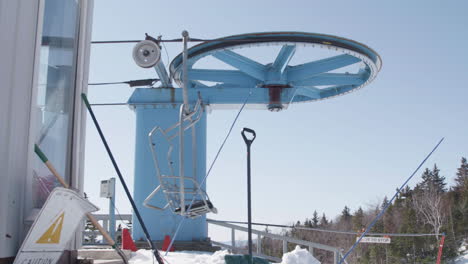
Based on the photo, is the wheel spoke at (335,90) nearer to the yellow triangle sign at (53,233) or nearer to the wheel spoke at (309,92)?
the wheel spoke at (309,92)

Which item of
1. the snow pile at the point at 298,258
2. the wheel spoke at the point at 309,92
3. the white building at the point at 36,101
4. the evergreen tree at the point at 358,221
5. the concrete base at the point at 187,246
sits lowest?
the evergreen tree at the point at 358,221

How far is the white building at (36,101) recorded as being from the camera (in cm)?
244

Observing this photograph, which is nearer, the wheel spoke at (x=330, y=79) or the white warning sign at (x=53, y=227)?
the white warning sign at (x=53, y=227)

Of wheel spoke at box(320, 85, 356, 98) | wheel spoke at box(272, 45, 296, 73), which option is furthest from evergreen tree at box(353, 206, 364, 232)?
wheel spoke at box(272, 45, 296, 73)

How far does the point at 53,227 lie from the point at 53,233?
0.18 feet

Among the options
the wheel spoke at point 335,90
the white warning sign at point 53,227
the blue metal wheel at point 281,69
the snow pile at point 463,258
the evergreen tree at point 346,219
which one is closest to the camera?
the white warning sign at point 53,227

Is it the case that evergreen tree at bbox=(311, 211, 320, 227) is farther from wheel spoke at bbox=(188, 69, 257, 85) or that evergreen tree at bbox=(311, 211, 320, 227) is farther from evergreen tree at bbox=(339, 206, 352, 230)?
wheel spoke at bbox=(188, 69, 257, 85)

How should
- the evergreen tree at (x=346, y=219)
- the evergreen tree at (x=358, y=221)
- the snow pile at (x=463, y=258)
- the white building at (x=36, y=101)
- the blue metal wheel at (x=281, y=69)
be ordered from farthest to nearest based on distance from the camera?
the evergreen tree at (x=346, y=219) < the evergreen tree at (x=358, y=221) < the snow pile at (x=463, y=258) < the blue metal wheel at (x=281, y=69) < the white building at (x=36, y=101)

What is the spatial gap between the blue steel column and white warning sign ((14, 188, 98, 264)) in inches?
287

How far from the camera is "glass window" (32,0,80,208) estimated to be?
2.88 meters

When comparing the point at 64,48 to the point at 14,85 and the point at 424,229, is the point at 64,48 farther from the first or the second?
the point at 424,229

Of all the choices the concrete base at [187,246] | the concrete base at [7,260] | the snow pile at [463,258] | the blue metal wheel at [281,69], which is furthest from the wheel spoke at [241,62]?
the snow pile at [463,258]

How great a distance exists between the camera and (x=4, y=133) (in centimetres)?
242

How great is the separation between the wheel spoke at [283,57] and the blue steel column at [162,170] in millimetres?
1859
